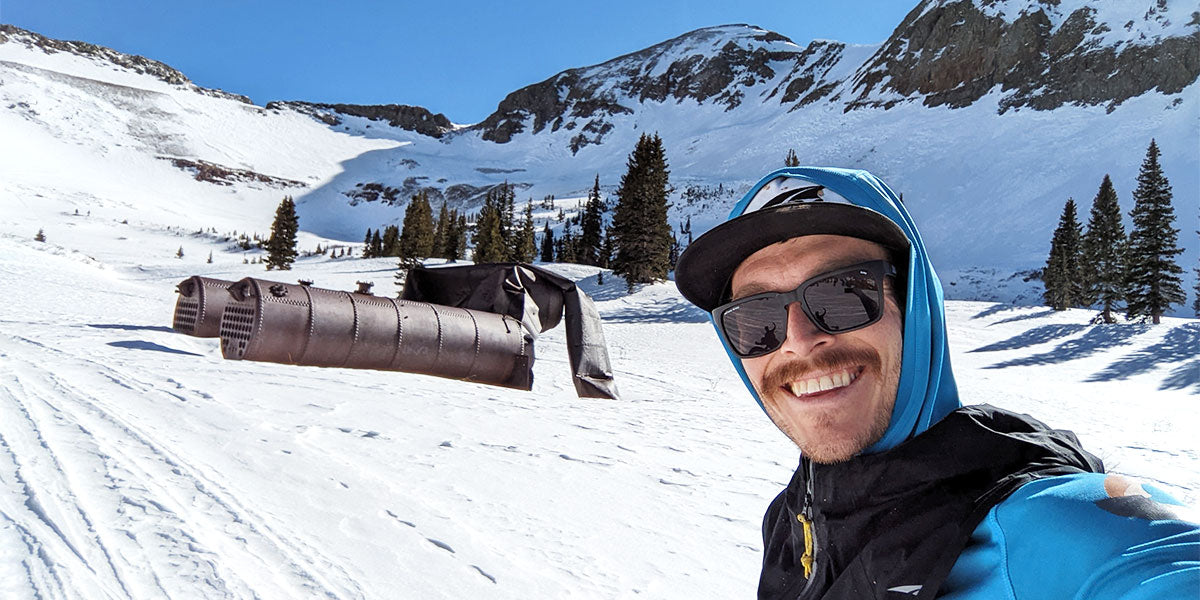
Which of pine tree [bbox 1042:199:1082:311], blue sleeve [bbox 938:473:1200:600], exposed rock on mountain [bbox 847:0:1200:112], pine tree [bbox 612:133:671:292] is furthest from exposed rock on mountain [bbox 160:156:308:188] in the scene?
blue sleeve [bbox 938:473:1200:600]

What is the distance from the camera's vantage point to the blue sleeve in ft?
2.74

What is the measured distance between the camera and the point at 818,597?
1.42 m

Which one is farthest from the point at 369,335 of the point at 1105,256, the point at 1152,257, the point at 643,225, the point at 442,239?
the point at 442,239

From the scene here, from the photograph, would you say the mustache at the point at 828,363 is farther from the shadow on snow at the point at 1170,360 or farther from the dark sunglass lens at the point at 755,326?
the shadow on snow at the point at 1170,360

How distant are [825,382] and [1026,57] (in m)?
114

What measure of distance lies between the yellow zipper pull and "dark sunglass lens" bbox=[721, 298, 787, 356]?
45 cm

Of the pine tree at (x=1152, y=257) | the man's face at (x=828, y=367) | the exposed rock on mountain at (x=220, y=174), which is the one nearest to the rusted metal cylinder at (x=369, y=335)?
the man's face at (x=828, y=367)

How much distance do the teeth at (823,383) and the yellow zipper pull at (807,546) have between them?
328 millimetres

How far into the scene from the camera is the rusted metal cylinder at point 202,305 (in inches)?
460

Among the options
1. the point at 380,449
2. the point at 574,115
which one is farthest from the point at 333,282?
the point at 574,115

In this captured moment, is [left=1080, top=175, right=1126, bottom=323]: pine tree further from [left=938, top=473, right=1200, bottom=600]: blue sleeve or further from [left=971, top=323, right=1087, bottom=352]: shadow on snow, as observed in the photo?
[left=938, top=473, right=1200, bottom=600]: blue sleeve

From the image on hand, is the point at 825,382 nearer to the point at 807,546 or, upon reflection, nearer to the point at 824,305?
the point at 824,305

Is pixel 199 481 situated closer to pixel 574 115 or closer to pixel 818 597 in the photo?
pixel 818 597

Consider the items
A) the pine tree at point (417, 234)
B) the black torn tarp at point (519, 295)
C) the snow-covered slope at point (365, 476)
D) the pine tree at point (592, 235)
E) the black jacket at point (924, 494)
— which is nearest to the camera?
the black jacket at point (924, 494)
